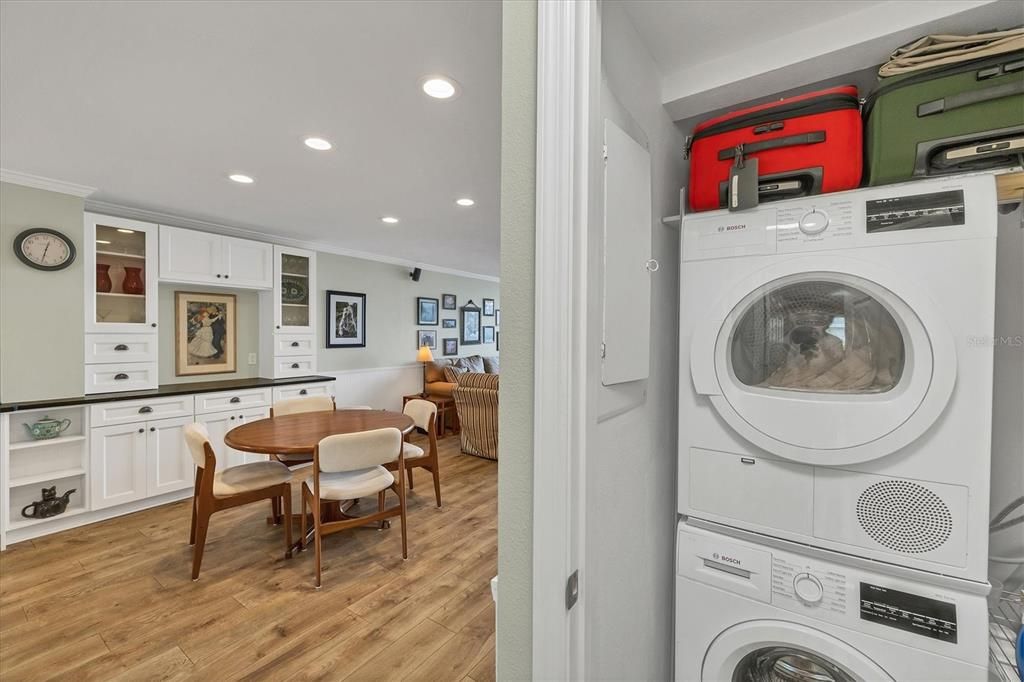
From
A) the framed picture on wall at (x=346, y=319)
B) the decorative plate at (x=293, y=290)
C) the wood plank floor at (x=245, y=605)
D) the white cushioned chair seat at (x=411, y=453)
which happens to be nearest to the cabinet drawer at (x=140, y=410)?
the wood plank floor at (x=245, y=605)

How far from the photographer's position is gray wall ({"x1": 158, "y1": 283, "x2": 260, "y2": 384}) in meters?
3.72

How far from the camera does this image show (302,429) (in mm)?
2734

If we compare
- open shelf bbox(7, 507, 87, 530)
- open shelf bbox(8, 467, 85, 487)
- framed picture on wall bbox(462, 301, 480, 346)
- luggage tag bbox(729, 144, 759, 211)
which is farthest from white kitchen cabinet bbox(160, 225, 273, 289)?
luggage tag bbox(729, 144, 759, 211)

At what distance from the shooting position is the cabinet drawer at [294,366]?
425 cm

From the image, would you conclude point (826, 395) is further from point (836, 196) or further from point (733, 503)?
point (836, 196)

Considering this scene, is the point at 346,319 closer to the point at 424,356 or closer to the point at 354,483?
the point at 424,356

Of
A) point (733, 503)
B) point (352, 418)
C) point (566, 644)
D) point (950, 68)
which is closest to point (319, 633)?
point (352, 418)

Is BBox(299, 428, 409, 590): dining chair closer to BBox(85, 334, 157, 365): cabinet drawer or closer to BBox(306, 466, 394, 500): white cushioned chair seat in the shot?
BBox(306, 466, 394, 500): white cushioned chair seat

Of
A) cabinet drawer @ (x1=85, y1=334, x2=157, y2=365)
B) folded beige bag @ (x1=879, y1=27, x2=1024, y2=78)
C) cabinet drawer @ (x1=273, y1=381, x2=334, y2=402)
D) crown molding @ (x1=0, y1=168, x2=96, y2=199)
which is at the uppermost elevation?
crown molding @ (x1=0, y1=168, x2=96, y2=199)

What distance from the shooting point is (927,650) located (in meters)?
0.96

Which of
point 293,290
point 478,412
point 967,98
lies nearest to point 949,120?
point 967,98

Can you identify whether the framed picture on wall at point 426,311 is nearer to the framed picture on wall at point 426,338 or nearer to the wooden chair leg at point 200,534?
the framed picture on wall at point 426,338

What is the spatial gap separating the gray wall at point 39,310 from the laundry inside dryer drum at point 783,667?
13.9ft

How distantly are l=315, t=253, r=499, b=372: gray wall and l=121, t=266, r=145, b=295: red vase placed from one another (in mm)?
1598
